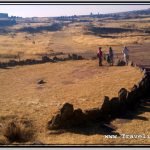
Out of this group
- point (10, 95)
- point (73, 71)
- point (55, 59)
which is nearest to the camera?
point (10, 95)

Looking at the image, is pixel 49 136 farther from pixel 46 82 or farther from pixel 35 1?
pixel 46 82

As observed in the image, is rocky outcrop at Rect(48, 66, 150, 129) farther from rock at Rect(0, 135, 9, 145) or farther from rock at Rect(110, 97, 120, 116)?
rock at Rect(0, 135, 9, 145)

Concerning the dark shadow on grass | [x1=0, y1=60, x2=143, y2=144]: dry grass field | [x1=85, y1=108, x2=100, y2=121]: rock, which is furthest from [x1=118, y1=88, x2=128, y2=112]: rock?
the dark shadow on grass

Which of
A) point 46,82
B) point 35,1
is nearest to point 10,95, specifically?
point 46,82

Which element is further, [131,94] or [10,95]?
[10,95]

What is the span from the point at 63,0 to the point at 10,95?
585 centimetres

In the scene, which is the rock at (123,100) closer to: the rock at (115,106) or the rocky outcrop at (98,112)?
the rocky outcrop at (98,112)

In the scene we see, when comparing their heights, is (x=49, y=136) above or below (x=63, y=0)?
below

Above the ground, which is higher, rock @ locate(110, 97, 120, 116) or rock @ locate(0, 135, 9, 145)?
rock @ locate(110, 97, 120, 116)

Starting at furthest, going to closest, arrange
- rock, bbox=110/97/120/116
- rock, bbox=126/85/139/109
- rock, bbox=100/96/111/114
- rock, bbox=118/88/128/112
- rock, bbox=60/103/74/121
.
Result: rock, bbox=126/85/139/109
rock, bbox=118/88/128/112
rock, bbox=110/97/120/116
rock, bbox=100/96/111/114
rock, bbox=60/103/74/121

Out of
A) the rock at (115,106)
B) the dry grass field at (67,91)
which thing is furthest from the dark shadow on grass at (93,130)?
the rock at (115,106)

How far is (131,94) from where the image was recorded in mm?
11609

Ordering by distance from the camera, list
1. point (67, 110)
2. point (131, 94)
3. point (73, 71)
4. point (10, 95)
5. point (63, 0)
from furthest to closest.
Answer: point (73, 71), point (10, 95), point (131, 94), point (67, 110), point (63, 0)

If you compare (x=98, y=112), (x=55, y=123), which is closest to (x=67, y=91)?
(x=98, y=112)
